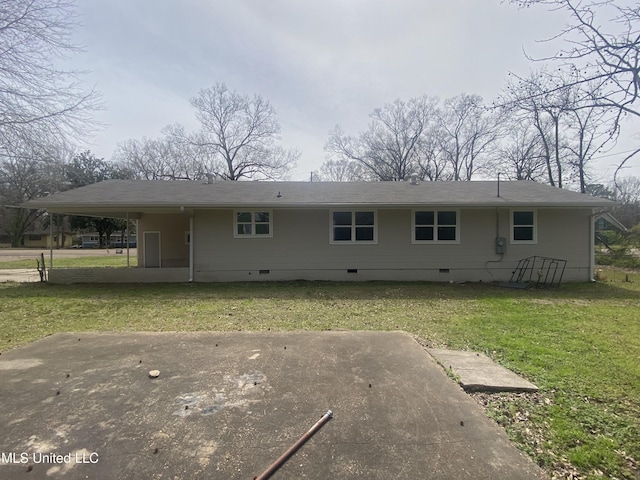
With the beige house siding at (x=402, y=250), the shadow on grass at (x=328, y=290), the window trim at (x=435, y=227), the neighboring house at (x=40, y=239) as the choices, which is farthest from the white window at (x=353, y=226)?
the neighboring house at (x=40, y=239)

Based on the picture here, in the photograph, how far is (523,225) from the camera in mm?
11461

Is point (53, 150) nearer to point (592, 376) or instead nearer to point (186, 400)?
point (186, 400)

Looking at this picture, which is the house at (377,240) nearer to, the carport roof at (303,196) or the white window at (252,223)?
the white window at (252,223)

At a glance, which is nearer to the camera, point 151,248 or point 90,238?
point 151,248

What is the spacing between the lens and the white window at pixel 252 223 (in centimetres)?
1135

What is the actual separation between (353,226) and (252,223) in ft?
11.1

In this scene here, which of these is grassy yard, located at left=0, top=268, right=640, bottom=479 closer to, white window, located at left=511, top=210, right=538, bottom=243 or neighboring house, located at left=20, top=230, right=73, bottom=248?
white window, located at left=511, top=210, right=538, bottom=243

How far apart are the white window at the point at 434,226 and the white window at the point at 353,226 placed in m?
1.39

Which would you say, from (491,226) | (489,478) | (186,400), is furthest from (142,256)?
(489,478)

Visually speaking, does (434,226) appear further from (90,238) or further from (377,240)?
(90,238)

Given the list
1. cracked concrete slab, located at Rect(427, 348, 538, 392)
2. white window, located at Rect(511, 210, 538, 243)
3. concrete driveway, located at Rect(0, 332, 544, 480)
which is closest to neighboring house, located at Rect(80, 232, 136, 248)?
white window, located at Rect(511, 210, 538, 243)

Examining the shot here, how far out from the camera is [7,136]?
9.55 meters

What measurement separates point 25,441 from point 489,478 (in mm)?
3166

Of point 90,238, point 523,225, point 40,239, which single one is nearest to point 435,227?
point 523,225
